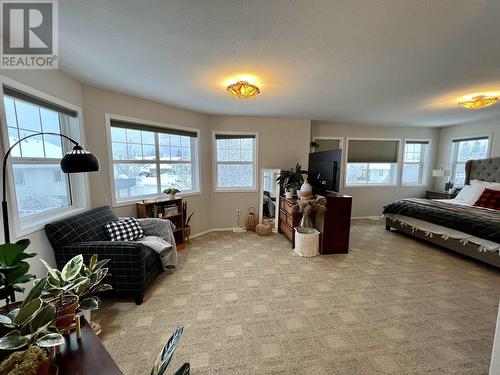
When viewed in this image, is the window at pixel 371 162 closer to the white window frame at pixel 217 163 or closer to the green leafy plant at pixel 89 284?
the white window frame at pixel 217 163

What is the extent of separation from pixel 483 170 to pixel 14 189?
7379mm

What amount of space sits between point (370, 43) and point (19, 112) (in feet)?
10.3

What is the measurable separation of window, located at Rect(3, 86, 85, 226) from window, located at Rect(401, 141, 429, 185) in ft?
22.8

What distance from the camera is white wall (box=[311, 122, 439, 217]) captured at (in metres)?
5.12

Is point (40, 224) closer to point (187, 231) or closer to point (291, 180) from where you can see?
point (187, 231)

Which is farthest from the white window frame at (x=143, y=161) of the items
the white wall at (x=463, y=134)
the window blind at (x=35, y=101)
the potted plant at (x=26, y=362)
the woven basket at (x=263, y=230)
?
the white wall at (x=463, y=134)

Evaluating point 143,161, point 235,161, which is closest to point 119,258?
point 143,161

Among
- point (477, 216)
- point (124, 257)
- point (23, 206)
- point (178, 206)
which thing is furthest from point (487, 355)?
point (23, 206)

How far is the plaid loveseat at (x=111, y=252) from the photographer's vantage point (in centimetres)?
197

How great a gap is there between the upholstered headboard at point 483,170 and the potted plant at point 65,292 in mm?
6618

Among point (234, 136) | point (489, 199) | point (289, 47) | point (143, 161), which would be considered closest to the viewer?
point (289, 47)

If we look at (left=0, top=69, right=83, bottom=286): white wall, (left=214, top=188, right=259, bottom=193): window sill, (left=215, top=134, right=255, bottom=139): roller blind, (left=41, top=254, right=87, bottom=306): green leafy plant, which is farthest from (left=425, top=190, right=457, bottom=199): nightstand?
(left=0, top=69, right=83, bottom=286): white wall

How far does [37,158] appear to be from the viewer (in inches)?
81.4

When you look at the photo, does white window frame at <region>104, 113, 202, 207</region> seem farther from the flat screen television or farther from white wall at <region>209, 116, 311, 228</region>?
the flat screen television
